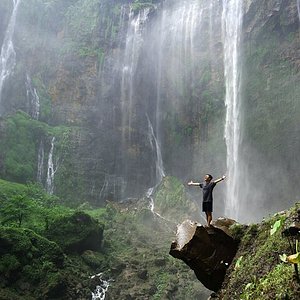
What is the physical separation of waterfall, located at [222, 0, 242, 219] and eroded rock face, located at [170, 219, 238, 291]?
1746cm

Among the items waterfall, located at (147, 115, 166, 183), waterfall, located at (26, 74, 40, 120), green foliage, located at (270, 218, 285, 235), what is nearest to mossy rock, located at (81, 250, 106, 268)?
A: waterfall, located at (147, 115, 166, 183)

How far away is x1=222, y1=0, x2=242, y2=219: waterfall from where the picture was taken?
25.4 meters

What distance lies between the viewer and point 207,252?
738 cm

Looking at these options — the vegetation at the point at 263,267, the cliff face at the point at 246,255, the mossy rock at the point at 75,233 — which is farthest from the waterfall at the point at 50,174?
the vegetation at the point at 263,267

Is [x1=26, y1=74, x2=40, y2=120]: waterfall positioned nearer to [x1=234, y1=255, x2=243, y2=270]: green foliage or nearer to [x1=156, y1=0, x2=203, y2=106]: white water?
[x1=156, y1=0, x2=203, y2=106]: white water

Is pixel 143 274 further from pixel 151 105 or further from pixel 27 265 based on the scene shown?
pixel 151 105

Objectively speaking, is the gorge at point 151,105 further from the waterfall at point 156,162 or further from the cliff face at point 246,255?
the cliff face at point 246,255

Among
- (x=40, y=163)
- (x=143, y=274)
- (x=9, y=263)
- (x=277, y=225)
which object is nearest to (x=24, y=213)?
(x=9, y=263)

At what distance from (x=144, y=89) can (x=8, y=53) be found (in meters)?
11.5

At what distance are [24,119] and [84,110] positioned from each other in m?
4.73

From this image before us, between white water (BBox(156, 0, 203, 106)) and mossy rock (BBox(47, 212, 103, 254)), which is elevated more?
white water (BBox(156, 0, 203, 106))

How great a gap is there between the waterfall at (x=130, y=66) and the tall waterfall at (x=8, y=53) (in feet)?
29.6

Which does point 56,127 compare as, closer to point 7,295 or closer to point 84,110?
point 84,110

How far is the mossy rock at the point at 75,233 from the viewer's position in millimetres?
18531
